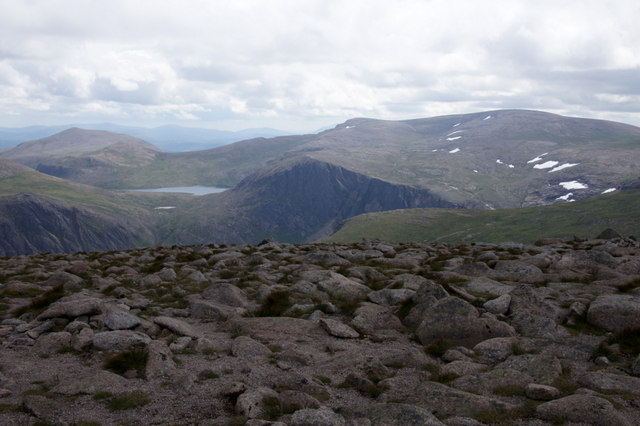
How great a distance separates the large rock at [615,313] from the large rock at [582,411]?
323 inches

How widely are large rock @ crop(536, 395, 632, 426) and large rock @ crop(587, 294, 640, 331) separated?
8.20 m

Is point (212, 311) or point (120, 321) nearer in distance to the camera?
point (120, 321)

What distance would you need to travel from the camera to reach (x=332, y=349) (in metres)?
17.3

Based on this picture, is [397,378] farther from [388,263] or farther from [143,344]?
[388,263]

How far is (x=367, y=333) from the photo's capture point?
19.0m

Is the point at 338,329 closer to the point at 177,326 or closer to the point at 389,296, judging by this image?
the point at 389,296

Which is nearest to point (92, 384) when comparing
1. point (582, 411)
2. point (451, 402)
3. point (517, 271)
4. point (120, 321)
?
point (120, 321)

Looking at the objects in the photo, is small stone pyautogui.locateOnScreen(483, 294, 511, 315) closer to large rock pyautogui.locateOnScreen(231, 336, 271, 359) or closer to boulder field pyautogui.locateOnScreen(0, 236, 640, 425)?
boulder field pyautogui.locateOnScreen(0, 236, 640, 425)

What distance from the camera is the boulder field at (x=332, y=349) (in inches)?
450

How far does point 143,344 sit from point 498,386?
41.0 ft

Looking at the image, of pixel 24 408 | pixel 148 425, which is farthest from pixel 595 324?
pixel 24 408

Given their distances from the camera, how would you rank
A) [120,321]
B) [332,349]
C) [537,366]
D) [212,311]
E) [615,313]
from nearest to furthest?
[537,366]
[332,349]
[615,313]
[120,321]
[212,311]

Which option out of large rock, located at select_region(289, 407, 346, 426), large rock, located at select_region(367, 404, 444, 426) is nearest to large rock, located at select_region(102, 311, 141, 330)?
large rock, located at select_region(289, 407, 346, 426)

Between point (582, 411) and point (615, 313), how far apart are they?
9.77m
